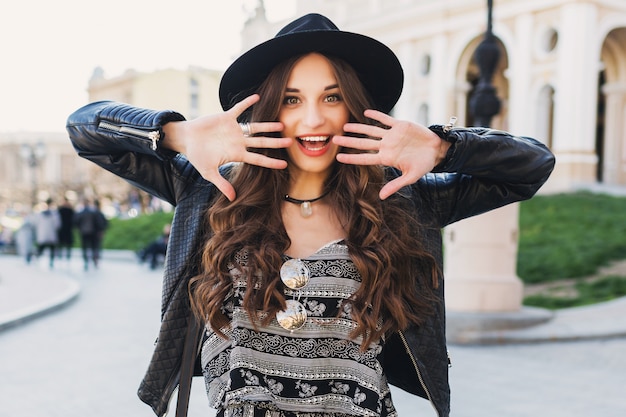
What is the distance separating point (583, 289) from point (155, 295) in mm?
7578

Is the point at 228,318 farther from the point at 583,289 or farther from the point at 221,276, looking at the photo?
the point at 583,289

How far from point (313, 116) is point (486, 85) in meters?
5.95

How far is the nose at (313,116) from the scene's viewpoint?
80.7 inches

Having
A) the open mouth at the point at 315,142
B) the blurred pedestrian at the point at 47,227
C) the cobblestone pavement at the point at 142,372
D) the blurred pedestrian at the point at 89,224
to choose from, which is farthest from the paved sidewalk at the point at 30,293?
the open mouth at the point at 315,142

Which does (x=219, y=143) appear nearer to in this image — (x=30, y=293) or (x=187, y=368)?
(x=187, y=368)

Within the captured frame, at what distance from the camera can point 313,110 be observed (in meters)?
2.07

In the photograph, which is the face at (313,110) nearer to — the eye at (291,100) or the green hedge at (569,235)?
the eye at (291,100)

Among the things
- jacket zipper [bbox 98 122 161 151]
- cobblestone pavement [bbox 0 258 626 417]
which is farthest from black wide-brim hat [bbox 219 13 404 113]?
cobblestone pavement [bbox 0 258 626 417]

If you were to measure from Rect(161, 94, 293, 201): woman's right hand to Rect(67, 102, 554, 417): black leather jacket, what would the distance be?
0.11 meters

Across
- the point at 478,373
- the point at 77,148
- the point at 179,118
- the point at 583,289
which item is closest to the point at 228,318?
the point at 179,118

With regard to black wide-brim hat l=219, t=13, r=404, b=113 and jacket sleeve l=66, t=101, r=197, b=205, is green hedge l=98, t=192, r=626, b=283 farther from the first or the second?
jacket sleeve l=66, t=101, r=197, b=205

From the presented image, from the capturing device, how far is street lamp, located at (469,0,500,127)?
739cm

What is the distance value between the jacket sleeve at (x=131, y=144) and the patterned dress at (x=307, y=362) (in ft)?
1.38

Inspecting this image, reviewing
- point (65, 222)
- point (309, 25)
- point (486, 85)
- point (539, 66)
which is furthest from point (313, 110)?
point (539, 66)
